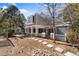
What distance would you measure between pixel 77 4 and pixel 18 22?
959 millimetres

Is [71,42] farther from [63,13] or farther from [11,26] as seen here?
[11,26]

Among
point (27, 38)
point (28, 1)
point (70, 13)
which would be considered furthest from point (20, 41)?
point (70, 13)

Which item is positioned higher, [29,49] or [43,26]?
[43,26]

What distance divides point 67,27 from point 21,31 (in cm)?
72

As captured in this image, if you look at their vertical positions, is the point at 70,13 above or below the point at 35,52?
above

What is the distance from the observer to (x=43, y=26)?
13.0ft

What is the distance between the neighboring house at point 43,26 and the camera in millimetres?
3930

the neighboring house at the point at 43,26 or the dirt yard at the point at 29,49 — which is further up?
the neighboring house at the point at 43,26

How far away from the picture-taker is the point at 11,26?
3926mm

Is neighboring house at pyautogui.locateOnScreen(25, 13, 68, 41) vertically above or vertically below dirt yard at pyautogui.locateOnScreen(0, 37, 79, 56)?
above

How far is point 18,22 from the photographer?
12.9 feet

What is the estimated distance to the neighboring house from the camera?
3.93 metres

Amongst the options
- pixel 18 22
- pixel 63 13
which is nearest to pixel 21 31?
pixel 18 22

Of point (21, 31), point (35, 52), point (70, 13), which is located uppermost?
point (70, 13)
